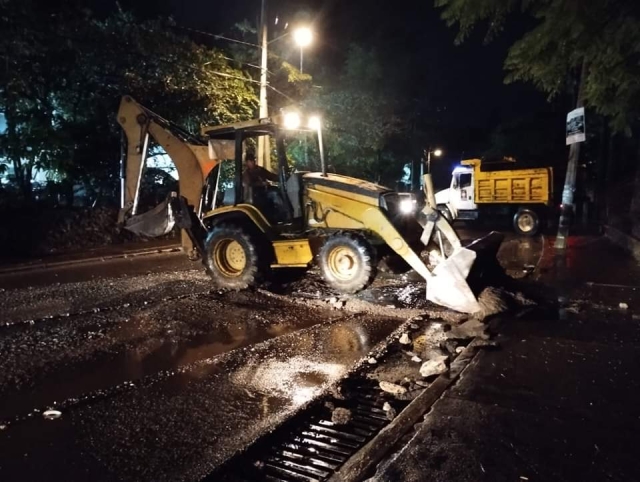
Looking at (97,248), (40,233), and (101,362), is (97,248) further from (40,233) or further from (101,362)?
(101,362)

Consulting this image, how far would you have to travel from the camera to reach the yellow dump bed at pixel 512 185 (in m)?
18.4

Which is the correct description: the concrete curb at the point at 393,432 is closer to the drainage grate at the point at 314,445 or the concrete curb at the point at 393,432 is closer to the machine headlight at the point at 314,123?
the drainage grate at the point at 314,445

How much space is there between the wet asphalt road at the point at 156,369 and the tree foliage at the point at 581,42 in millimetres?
4339

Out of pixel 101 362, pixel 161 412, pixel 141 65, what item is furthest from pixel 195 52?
pixel 161 412

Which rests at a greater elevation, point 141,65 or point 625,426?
point 141,65

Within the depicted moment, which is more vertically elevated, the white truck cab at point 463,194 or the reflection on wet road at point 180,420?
the white truck cab at point 463,194

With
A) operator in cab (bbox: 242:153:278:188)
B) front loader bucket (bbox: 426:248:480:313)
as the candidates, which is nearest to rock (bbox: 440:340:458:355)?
front loader bucket (bbox: 426:248:480:313)

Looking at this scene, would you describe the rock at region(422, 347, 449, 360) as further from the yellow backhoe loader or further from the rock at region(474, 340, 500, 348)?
the yellow backhoe loader

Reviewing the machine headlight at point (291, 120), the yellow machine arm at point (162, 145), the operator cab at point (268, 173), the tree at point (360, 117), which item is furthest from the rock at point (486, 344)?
the tree at point (360, 117)

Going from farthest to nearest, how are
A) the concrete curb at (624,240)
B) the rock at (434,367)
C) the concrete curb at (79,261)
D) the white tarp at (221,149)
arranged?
the concrete curb at (624,240), the concrete curb at (79,261), the white tarp at (221,149), the rock at (434,367)

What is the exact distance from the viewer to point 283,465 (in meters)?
3.77

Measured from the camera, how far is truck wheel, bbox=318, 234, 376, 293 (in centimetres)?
807

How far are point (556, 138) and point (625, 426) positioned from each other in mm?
28115

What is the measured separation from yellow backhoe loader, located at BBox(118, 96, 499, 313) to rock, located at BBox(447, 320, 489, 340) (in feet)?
2.03
